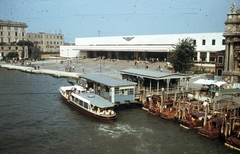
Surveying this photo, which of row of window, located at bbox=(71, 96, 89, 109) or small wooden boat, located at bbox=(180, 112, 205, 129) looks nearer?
small wooden boat, located at bbox=(180, 112, 205, 129)

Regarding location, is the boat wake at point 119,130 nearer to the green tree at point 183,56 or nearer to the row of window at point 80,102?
the row of window at point 80,102

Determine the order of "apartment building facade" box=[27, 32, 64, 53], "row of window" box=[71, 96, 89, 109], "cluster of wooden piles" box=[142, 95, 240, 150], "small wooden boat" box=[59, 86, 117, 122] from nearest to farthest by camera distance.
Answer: "cluster of wooden piles" box=[142, 95, 240, 150]
"small wooden boat" box=[59, 86, 117, 122]
"row of window" box=[71, 96, 89, 109]
"apartment building facade" box=[27, 32, 64, 53]

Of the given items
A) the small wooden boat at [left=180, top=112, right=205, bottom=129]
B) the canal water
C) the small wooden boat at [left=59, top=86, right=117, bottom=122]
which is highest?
the small wooden boat at [left=59, top=86, right=117, bottom=122]

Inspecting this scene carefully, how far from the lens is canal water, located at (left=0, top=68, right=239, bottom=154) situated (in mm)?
23516

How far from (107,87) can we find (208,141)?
15305 millimetres

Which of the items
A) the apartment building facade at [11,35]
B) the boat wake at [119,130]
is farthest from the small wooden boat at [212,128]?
the apartment building facade at [11,35]

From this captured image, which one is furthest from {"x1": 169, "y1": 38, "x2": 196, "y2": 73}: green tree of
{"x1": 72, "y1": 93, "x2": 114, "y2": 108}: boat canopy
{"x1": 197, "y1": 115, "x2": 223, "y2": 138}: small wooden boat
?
{"x1": 197, "y1": 115, "x2": 223, "y2": 138}: small wooden boat

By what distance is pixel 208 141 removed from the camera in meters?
25.5

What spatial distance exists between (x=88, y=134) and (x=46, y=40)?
386 ft

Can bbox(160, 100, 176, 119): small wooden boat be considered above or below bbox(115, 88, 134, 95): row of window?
below

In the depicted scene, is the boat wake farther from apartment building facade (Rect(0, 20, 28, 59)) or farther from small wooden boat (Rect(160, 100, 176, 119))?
apartment building facade (Rect(0, 20, 28, 59))

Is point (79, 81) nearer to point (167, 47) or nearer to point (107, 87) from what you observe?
point (107, 87)

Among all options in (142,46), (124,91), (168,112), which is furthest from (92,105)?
(142,46)

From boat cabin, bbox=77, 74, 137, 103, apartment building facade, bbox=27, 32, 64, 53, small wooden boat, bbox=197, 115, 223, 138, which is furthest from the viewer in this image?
apartment building facade, bbox=27, 32, 64, 53
